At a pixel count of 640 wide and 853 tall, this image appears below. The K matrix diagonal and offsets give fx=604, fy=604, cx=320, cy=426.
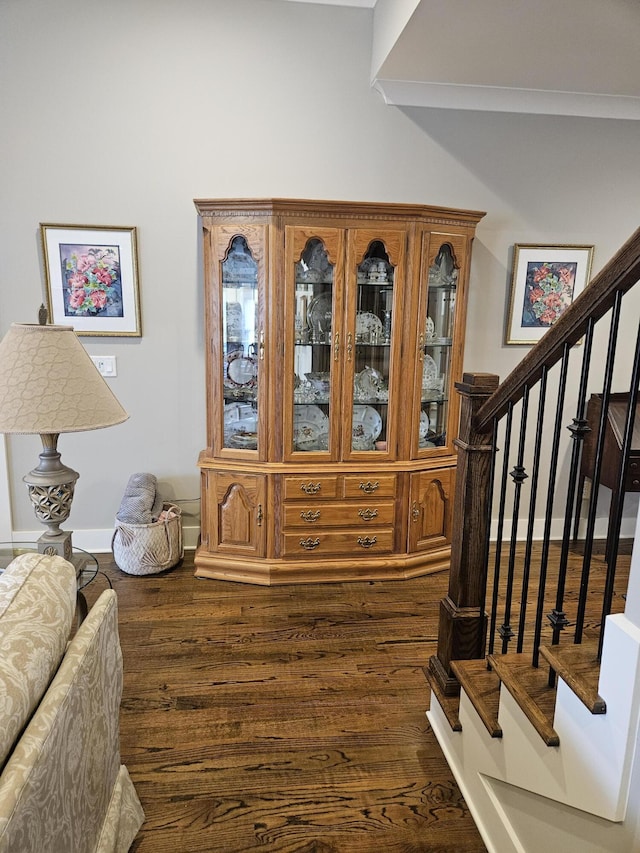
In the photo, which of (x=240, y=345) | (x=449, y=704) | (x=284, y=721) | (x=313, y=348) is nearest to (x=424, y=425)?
(x=313, y=348)

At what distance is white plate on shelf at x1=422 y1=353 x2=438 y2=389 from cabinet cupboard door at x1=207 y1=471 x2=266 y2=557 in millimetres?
1013

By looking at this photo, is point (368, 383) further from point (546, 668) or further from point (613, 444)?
point (546, 668)

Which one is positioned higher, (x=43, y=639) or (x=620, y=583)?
(x=43, y=639)

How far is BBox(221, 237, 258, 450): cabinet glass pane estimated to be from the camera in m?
3.04

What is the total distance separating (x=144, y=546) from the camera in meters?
3.20

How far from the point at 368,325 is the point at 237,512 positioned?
3.95ft

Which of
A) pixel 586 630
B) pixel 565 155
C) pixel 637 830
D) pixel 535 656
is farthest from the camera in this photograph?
pixel 565 155

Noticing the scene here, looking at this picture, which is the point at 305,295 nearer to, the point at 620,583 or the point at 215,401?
the point at 215,401

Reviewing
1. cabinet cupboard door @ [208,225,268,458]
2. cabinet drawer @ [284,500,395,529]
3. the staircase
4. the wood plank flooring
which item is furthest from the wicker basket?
the staircase

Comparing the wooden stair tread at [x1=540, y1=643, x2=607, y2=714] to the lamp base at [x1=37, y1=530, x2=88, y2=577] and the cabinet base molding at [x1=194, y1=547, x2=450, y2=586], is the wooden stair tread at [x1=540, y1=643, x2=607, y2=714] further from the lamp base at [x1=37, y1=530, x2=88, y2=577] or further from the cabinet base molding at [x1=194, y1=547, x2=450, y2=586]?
the cabinet base molding at [x1=194, y1=547, x2=450, y2=586]

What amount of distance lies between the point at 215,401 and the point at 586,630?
201cm

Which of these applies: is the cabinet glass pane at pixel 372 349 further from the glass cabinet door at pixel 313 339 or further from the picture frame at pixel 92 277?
the picture frame at pixel 92 277

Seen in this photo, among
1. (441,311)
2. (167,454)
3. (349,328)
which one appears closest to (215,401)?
(167,454)

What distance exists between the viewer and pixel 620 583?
10.6ft
